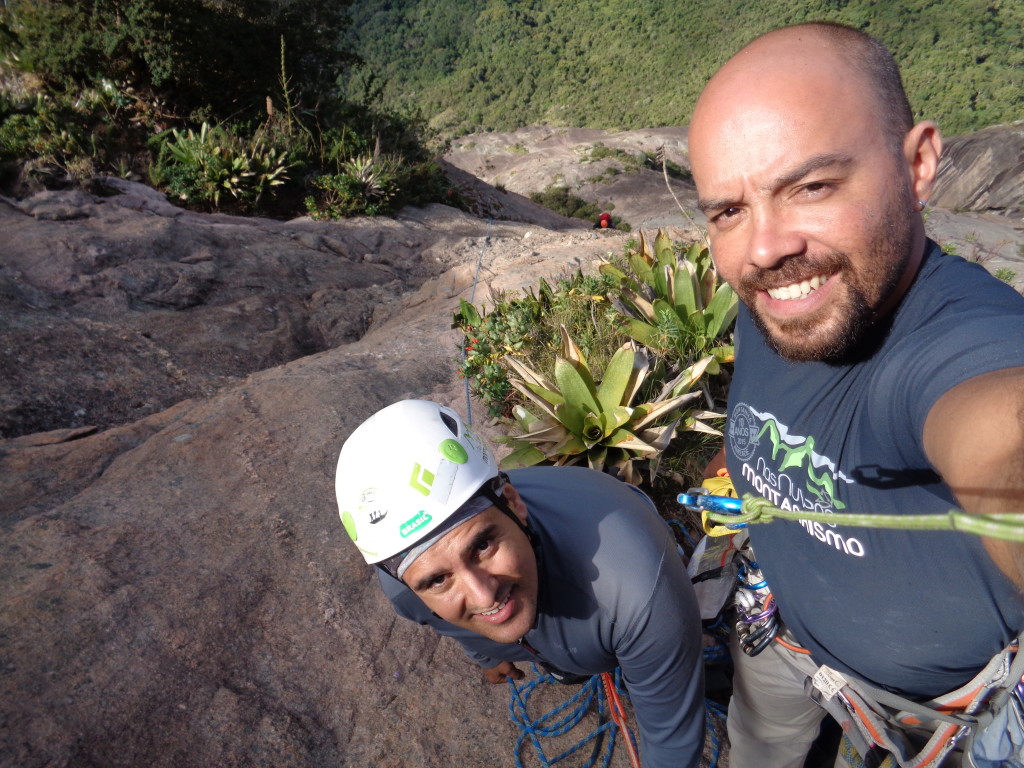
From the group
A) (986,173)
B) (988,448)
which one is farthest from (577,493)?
(986,173)

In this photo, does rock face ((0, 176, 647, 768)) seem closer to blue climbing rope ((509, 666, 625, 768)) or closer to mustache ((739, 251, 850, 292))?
Answer: blue climbing rope ((509, 666, 625, 768))

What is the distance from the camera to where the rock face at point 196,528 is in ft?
6.62

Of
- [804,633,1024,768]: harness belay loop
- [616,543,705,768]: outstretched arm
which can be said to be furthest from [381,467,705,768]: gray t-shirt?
[804,633,1024,768]: harness belay loop

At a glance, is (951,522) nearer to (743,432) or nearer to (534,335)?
(743,432)

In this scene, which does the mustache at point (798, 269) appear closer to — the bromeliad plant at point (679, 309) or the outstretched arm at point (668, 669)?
the outstretched arm at point (668, 669)

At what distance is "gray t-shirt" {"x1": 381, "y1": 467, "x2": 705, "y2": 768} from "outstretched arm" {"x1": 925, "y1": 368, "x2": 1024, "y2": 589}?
34.6 inches

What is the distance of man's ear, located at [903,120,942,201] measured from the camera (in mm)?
1259

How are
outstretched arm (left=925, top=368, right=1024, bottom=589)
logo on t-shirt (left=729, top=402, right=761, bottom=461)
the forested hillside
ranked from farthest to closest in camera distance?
the forested hillside < logo on t-shirt (left=729, top=402, right=761, bottom=461) < outstretched arm (left=925, top=368, right=1024, bottom=589)

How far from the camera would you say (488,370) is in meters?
3.91

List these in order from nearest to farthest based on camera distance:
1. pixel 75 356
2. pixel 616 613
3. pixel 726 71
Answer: pixel 726 71 < pixel 616 613 < pixel 75 356

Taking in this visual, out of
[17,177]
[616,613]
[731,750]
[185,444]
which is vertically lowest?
[17,177]

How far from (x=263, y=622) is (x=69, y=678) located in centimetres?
65

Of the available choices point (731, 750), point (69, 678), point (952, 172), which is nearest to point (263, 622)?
point (69, 678)

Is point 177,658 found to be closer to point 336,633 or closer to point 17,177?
point 336,633
